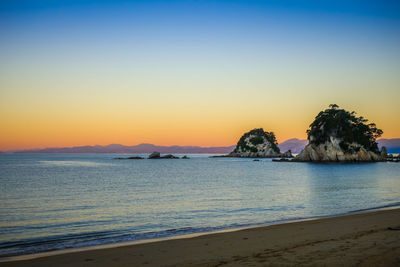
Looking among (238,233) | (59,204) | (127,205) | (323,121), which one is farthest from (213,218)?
(323,121)

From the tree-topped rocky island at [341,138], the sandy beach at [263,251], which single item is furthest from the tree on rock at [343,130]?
the sandy beach at [263,251]

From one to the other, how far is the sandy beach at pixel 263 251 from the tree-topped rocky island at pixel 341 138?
397 feet

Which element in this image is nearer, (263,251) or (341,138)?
(263,251)

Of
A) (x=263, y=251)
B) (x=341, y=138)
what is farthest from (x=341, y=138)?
(x=263, y=251)

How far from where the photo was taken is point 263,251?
10.2m

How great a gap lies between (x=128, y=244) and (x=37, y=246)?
3.62m

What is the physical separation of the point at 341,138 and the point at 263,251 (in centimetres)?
12788

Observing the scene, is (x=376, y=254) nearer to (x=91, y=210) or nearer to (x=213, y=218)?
(x=213, y=218)

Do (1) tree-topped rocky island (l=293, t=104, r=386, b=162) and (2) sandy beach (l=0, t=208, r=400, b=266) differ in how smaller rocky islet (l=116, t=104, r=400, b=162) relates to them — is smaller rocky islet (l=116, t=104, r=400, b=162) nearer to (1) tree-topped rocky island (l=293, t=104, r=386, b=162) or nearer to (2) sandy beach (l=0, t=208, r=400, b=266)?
(1) tree-topped rocky island (l=293, t=104, r=386, b=162)

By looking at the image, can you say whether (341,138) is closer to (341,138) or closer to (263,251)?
(341,138)

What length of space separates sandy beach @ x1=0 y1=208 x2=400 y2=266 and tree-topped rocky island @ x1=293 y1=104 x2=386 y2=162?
397 feet

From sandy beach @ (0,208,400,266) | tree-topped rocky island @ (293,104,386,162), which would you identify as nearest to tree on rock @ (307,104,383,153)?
tree-topped rocky island @ (293,104,386,162)

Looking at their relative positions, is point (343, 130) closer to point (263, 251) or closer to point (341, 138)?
point (341, 138)

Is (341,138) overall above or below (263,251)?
above
